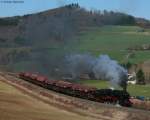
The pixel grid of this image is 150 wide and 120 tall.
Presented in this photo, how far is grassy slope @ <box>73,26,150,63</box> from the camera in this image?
15612 cm

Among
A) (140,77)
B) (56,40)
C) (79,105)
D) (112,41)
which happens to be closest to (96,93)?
(79,105)

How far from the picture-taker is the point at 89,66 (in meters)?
97.1

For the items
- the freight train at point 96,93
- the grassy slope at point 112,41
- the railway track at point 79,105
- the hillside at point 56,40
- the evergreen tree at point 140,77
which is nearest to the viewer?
the railway track at point 79,105

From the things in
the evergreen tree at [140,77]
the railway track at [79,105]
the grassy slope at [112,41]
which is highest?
the grassy slope at [112,41]

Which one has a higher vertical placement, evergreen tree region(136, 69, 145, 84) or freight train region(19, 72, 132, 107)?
freight train region(19, 72, 132, 107)

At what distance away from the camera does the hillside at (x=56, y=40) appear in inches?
4860

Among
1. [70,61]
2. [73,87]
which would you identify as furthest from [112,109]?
[70,61]

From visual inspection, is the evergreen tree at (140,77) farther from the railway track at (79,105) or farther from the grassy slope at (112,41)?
the railway track at (79,105)

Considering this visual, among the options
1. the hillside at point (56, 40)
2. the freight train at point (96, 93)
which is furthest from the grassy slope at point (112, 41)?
the freight train at point (96, 93)

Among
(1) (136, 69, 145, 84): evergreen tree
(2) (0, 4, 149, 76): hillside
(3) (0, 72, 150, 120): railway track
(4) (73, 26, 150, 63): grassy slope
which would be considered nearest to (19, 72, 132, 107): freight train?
(3) (0, 72, 150, 120): railway track

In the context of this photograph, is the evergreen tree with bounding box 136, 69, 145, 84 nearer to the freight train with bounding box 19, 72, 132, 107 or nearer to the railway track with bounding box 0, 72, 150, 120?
the railway track with bounding box 0, 72, 150, 120

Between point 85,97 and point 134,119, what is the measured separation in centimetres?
1958

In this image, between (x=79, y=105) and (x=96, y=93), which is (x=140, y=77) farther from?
(x=79, y=105)

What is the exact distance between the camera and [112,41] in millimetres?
185250
